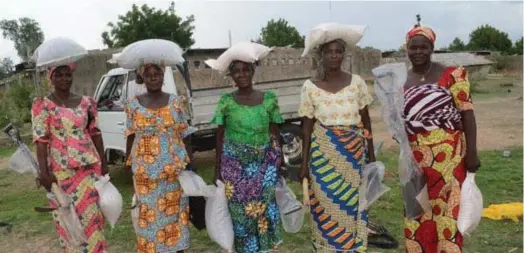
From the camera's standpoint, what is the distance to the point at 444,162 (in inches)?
120

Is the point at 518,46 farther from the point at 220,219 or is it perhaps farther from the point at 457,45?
the point at 220,219

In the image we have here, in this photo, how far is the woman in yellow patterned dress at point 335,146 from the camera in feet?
10.1

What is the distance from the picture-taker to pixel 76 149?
3.07 meters

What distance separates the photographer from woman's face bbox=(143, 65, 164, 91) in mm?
3125

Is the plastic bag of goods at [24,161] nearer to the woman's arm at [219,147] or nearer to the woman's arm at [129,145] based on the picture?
the woman's arm at [129,145]

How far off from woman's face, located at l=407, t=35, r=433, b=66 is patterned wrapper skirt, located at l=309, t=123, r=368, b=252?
56 cm

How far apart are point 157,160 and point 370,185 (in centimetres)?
138

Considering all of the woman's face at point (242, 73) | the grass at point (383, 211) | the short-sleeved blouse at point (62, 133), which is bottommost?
the grass at point (383, 211)

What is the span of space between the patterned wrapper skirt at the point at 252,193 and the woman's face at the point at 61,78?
1056 millimetres

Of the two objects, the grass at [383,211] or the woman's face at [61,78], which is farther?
the grass at [383,211]

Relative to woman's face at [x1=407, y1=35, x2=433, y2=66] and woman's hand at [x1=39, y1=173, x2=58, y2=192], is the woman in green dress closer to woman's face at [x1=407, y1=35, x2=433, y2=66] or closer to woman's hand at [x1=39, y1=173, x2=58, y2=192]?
woman's face at [x1=407, y1=35, x2=433, y2=66]

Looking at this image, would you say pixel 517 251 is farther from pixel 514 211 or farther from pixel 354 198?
pixel 354 198

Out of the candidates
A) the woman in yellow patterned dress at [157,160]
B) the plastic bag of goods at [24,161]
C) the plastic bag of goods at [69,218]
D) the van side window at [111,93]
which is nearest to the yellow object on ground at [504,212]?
the woman in yellow patterned dress at [157,160]

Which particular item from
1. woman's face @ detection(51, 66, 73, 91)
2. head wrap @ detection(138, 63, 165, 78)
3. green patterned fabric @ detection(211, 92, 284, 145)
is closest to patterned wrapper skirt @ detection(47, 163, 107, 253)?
woman's face @ detection(51, 66, 73, 91)
